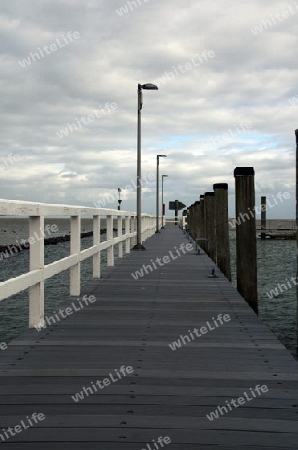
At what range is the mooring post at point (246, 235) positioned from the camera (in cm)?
855

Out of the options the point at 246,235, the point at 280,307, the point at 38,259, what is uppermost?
the point at 246,235

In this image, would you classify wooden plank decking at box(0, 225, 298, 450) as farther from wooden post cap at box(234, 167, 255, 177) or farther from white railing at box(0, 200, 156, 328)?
wooden post cap at box(234, 167, 255, 177)

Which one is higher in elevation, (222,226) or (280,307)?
(222,226)

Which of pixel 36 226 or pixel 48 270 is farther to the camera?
pixel 48 270

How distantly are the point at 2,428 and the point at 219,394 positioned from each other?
4.90ft

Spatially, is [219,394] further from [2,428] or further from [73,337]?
[73,337]

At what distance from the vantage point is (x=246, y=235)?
8.57m

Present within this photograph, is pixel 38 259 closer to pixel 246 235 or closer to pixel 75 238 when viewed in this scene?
pixel 75 238

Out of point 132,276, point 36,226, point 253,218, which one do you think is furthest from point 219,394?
point 132,276

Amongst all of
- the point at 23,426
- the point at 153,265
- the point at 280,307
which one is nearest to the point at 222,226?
the point at 153,265

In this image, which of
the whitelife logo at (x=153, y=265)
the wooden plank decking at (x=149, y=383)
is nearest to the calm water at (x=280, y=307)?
the whitelife logo at (x=153, y=265)

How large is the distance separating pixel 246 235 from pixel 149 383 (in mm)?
4769

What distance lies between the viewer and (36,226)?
18.7 feet

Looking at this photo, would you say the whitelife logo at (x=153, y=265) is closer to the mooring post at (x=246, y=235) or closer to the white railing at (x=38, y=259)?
the mooring post at (x=246, y=235)
